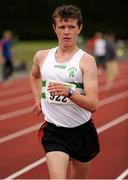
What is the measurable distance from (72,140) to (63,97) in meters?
0.37

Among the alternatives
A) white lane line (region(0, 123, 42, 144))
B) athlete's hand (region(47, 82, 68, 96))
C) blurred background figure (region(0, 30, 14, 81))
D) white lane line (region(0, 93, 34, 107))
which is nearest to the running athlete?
athlete's hand (region(47, 82, 68, 96))

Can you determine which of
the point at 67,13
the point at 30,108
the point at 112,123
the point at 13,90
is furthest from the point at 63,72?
the point at 13,90

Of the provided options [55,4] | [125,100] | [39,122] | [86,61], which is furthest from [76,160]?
[55,4]

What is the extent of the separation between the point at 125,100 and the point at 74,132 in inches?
400

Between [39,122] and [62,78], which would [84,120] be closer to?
[62,78]

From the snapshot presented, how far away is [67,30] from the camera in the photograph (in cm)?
398

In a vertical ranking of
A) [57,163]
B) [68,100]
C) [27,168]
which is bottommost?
[27,168]

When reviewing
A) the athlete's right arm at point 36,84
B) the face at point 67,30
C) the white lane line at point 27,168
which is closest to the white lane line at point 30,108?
the white lane line at point 27,168

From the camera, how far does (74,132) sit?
13.7ft

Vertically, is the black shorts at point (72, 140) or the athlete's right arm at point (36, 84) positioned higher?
the athlete's right arm at point (36, 84)

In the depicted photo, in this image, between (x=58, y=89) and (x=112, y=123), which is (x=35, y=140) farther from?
(x=58, y=89)

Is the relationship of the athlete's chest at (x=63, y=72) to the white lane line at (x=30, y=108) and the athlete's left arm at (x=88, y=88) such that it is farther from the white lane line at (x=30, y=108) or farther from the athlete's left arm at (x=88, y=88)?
the white lane line at (x=30, y=108)

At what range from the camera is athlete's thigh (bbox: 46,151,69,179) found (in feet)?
12.8

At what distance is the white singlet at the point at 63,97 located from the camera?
13.0 feet
